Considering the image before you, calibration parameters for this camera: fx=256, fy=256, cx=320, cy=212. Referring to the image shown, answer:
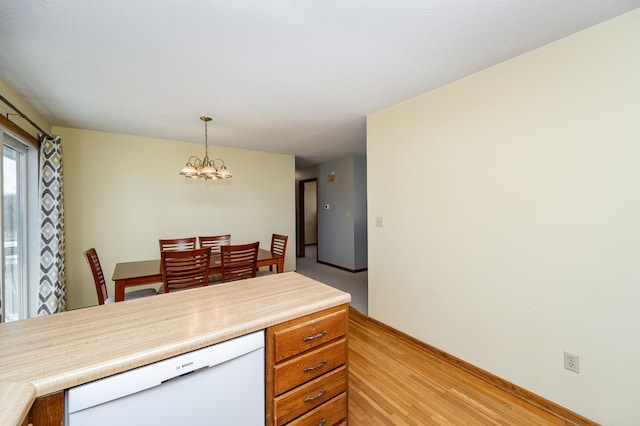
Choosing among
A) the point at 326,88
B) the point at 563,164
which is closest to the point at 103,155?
the point at 326,88

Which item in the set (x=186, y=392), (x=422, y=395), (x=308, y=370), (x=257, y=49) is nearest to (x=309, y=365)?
(x=308, y=370)

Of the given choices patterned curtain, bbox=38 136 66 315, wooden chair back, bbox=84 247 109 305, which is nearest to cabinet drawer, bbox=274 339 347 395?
wooden chair back, bbox=84 247 109 305

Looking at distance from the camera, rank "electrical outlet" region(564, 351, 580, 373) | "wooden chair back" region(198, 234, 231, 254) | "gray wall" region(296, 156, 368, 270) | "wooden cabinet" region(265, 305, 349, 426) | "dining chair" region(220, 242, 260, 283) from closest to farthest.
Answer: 1. "wooden cabinet" region(265, 305, 349, 426)
2. "electrical outlet" region(564, 351, 580, 373)
3. "dining chair" region(220, 242, 260, 283)
4. "wooden chair back" region(198, 234, 231, 254)
5. "gray wall" region(296, 156, 368, 270)

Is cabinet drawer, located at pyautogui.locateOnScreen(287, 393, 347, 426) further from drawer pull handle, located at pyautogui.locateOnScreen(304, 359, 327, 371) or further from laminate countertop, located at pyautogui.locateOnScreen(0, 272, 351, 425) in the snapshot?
laminate countertop, located at pyautogui.locateOnScreen(0, 272, 351, 425)

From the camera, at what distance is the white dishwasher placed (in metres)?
0.77

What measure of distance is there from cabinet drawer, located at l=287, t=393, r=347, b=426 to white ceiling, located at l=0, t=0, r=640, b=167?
6.84 ft

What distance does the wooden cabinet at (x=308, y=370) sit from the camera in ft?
3.72

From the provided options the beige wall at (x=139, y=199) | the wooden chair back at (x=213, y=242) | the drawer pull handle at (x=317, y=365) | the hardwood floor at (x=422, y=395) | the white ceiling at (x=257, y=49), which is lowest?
the hardwood floor at (x=422, y=395)

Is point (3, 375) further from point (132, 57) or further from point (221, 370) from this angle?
point (132, 57)

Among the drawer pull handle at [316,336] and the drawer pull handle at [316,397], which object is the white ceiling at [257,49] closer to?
the drawer pull handle at [316,336]

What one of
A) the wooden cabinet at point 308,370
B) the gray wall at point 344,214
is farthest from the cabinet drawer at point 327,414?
the gray wall at point 344,214

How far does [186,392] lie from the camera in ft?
3.02

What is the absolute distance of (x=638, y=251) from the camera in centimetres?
142

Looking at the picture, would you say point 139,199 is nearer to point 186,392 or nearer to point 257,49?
point 257,49
